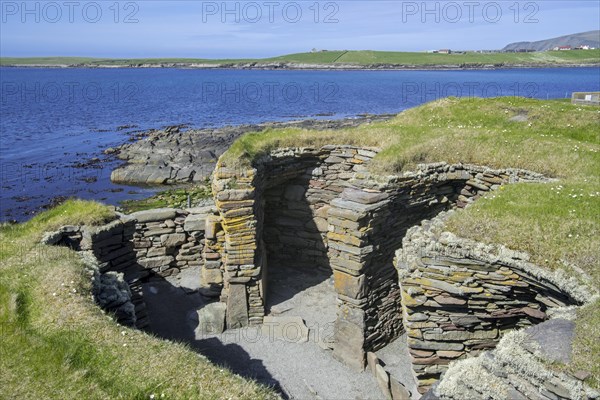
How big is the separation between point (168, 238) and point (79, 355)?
856 centimetres

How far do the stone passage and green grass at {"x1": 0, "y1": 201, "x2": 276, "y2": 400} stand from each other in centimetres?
409

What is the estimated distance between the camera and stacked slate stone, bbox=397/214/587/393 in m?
7.48

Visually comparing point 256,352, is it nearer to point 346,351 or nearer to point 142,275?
point 346,351

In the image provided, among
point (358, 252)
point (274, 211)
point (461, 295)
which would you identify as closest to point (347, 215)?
point (358, 252)

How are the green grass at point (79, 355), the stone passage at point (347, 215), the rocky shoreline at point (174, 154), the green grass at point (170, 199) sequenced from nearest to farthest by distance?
the green grass at point (79, 355), the stone passage at point (347, 215), the green grass at point (170, 199), the rocky shoreline at point (174, 154)

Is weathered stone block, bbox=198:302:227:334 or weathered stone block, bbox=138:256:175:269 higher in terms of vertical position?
weathered stone block, bbox=138:256:175:269

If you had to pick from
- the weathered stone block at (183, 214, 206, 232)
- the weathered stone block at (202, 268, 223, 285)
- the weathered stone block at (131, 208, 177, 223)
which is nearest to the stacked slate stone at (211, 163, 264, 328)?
the weathered stone block at (202, 268, 223, 285)

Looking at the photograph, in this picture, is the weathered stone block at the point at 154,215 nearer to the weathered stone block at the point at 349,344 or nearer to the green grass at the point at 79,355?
the green grass at the point at 79,355

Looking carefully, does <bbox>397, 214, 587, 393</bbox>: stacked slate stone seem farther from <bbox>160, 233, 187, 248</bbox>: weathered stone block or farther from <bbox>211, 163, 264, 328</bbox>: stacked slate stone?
<bbox>160, 233, 187, 248</bbox>: weathered stone block

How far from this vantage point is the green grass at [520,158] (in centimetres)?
729

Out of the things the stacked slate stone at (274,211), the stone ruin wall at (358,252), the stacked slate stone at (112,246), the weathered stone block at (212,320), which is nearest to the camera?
the stone ruin wall at (358,252)

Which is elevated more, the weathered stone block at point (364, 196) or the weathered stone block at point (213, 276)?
the weathered stone block at point (364, 196)

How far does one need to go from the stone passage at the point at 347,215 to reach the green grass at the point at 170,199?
1429 centimetres

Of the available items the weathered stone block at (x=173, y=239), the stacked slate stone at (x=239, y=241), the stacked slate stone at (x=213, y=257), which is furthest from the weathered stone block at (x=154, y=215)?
the stacked slate stone at (x=239, y=241)
